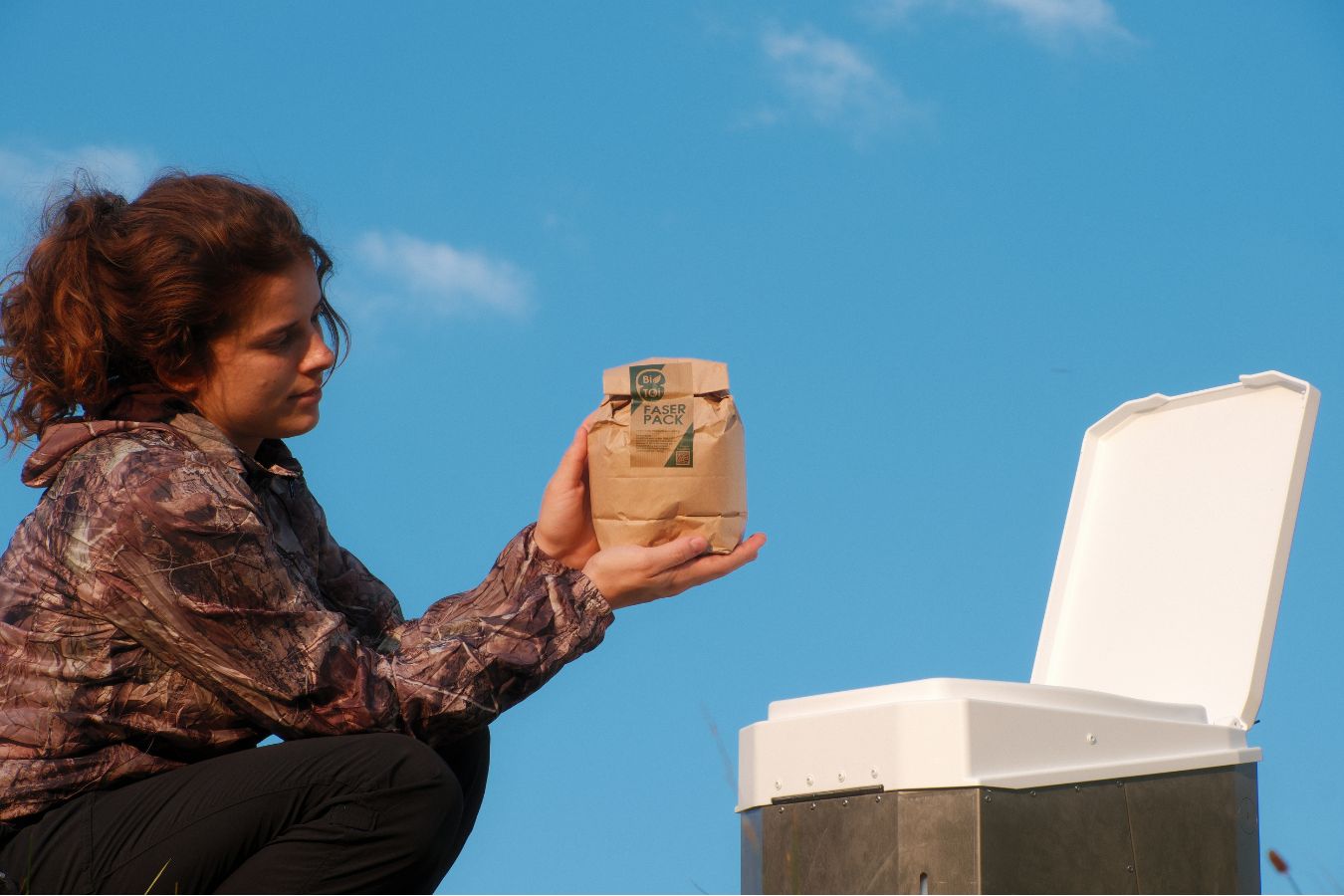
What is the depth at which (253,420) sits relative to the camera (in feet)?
6.55

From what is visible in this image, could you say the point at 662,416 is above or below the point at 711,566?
above

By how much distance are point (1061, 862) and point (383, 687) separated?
0.87 metres

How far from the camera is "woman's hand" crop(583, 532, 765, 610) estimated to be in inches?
77.3

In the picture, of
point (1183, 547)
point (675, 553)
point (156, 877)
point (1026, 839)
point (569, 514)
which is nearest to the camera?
point (156, 877)

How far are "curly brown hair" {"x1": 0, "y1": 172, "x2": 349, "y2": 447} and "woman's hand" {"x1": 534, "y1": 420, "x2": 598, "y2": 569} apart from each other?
1.56ft

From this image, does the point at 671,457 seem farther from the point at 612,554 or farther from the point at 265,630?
the point at 265,630

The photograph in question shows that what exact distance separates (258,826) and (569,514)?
0.65 m

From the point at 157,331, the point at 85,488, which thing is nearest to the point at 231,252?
the point at 157,331

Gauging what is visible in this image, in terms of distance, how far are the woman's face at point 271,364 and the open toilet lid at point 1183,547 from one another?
4.56 ft

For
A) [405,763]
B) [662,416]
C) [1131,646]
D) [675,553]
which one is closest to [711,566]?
[675,553]

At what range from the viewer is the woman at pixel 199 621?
1.75 m

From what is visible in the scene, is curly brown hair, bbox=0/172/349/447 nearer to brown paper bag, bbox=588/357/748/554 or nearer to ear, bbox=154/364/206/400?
ear, bbox=154/364/206/400

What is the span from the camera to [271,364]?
6.46 ft

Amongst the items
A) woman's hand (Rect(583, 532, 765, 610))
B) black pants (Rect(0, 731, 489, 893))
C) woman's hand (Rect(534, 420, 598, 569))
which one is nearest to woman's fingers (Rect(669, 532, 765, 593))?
woman's hand (Rect(583, 532, 765, 610))
